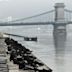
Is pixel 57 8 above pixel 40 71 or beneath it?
above

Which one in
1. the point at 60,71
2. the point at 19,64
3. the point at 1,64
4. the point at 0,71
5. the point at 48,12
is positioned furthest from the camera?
the point at 48,12

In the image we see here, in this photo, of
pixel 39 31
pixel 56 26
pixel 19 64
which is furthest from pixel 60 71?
pixel 39 31

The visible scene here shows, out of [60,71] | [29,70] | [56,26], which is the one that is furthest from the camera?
[56,26]

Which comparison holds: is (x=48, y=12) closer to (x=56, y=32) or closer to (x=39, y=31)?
(x=56, y=32)

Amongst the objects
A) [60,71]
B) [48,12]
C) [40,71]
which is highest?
[48,12]

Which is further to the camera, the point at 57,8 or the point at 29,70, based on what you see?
the point at 57,8

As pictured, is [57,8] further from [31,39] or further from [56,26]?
[31,39]

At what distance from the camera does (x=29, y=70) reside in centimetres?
680

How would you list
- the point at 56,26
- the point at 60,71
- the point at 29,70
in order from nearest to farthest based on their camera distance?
1. the point at 29,70
2. the point at 60,71
3. the point at 56,26

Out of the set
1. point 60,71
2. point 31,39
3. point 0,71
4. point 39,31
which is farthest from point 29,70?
point 39,31

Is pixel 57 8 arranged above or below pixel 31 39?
above

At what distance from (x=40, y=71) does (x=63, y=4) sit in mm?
79388

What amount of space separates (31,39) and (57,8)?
3306cm

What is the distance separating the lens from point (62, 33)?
3285 inches
